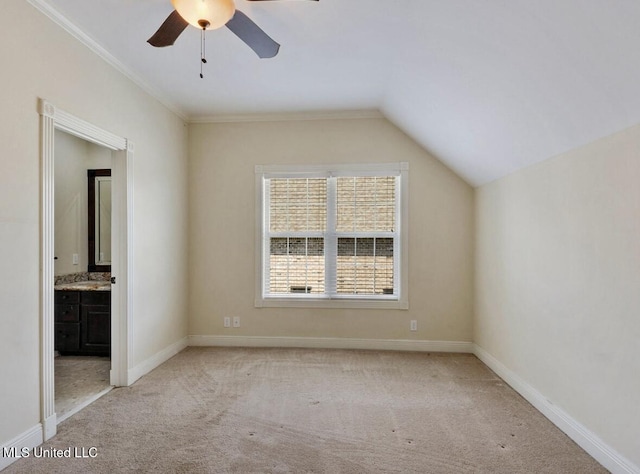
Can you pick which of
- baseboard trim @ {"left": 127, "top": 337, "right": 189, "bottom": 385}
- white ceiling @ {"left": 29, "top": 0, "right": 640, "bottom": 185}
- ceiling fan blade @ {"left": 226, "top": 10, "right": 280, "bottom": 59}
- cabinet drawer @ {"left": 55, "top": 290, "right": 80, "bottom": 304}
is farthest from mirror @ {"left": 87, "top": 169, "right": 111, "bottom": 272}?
ceiling fan blade @ {"left": 226, "top": 10, "right": 280, "bottom": 59}

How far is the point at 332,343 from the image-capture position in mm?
Answer: 4145

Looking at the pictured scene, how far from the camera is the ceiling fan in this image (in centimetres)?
176

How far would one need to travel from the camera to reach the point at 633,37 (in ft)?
4.77

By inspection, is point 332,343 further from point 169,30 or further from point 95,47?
point 95,47

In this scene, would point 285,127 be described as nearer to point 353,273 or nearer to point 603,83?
point 353,273

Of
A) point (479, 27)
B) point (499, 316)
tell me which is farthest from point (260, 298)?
point (479, 27)

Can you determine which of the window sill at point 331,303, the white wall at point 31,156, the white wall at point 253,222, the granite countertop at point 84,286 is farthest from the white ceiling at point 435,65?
the granite countertop at point 84,286

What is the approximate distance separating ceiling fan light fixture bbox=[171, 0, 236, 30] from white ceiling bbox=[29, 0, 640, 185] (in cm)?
47

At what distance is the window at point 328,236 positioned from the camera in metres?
4.16

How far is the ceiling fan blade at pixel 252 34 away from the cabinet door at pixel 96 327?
3.26 meters

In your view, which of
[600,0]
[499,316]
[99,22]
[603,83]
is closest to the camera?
[600,0]

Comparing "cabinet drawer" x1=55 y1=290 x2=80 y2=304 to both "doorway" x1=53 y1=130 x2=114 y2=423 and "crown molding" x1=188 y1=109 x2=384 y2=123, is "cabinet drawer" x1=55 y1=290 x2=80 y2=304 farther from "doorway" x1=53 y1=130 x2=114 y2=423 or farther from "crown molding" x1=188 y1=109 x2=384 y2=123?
"crown molding" x1=188 y1=109 x2=384 y2=123

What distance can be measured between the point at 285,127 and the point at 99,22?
6.99ft

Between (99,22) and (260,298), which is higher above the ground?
(99,22)
